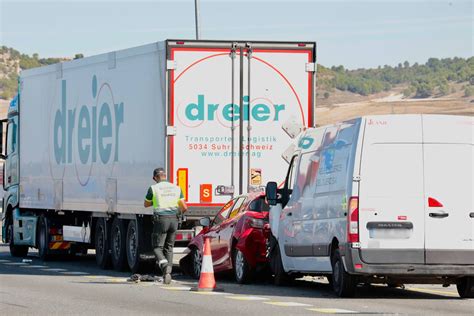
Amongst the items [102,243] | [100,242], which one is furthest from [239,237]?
[100,242]

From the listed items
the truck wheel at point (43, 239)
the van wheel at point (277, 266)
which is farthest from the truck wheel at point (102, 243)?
the van wheel at point (277, 266)

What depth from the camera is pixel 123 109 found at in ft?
85.3

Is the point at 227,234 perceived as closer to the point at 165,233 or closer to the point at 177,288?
the point at 165,233

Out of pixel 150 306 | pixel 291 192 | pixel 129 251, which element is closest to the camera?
pixel 150 306

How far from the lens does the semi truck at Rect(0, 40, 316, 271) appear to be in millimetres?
24109

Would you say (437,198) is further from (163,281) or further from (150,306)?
(163,281)

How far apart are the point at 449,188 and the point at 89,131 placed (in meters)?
10.5

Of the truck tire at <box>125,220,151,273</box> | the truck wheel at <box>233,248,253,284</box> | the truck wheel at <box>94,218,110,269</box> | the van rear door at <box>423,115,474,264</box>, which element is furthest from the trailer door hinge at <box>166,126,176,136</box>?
the van rear door at <box>423,115,474,264</box>

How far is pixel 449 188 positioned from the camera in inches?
733

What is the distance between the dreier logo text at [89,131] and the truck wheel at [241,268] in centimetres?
479

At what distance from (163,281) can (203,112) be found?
3118 millimetres

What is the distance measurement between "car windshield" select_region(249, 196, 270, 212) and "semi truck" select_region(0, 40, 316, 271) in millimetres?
1862

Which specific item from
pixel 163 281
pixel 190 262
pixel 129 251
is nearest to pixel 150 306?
pixel 163 281

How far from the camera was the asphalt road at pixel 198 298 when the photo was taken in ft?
56.5
